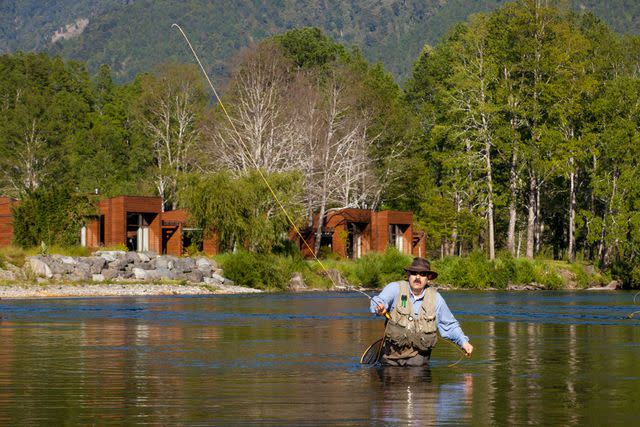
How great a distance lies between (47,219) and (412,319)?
4771cm

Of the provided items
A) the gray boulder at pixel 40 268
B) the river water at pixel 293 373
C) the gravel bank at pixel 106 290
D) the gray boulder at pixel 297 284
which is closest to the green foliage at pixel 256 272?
the gray boulder at pixel 297 284

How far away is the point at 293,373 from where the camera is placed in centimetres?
2059

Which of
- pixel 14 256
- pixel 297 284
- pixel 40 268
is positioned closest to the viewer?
pixel 40 268

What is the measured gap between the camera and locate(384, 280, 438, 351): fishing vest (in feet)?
63.5

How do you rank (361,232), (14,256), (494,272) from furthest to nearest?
(361,232), (494,272), (14,256)

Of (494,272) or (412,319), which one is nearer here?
(412,319)

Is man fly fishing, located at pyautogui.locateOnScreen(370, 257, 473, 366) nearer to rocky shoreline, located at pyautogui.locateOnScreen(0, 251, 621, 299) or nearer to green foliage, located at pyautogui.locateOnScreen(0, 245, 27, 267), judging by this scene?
rocky shoreline, located at pyautogui.locateOnScreen(0, 251, 621, 299)

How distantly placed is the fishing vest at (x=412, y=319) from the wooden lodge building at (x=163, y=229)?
47786 millimetres

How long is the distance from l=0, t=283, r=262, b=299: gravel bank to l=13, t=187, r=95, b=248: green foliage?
8664 mm

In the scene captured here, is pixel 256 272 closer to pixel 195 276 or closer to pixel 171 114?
pixel 195 276

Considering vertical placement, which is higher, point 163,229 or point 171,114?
point 171,114

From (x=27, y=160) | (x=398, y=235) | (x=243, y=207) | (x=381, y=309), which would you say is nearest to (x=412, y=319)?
(x=381, y=309)

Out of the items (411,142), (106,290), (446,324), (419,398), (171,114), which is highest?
(171,114)

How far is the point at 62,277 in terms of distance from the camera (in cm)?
5641
